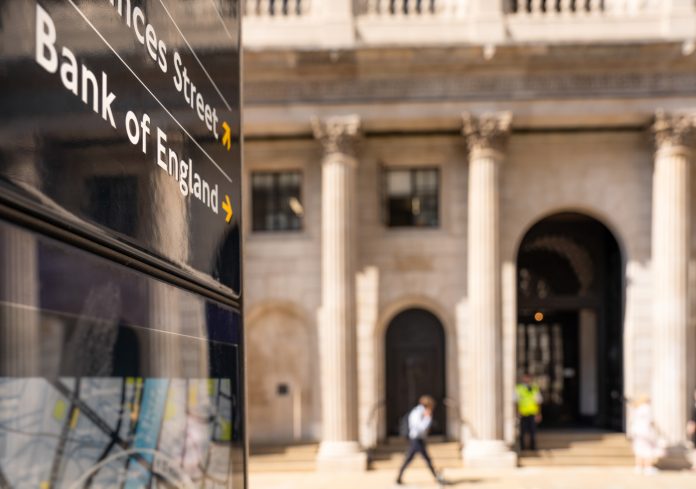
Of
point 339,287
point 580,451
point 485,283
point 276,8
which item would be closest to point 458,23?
point 276,8

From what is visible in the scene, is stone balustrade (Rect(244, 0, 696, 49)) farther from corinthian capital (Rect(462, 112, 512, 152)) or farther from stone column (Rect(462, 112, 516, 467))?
stone column (Rect(462, 112, 516, 467))

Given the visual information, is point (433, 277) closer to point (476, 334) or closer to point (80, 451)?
point (476, 334)

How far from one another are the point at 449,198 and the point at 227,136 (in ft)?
46.1

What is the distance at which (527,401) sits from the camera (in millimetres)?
15344

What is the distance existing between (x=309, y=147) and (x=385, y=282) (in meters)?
3.76

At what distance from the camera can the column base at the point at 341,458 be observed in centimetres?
1510

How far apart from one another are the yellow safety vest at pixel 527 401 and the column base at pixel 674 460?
2853 millimetres

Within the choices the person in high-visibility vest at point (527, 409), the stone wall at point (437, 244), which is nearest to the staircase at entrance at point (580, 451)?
the person in high-visibility vest at point (527, 409)

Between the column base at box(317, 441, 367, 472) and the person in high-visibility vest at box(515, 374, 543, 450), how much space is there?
3659 millimetres

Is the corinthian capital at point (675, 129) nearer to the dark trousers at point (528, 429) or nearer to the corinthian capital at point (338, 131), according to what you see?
the corinthian capital at point (338, 131)

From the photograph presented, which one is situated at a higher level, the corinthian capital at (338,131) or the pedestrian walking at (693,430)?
the corinthian capital at (338,131)

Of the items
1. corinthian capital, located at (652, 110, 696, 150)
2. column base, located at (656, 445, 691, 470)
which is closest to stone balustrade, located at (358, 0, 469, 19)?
corinthian capital, located at (652, 110, 696, 150)

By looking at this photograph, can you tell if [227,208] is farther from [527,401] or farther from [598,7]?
[598,7]

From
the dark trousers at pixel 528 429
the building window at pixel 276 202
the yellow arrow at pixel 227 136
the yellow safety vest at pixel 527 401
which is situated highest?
the building window at pixel 276 202
